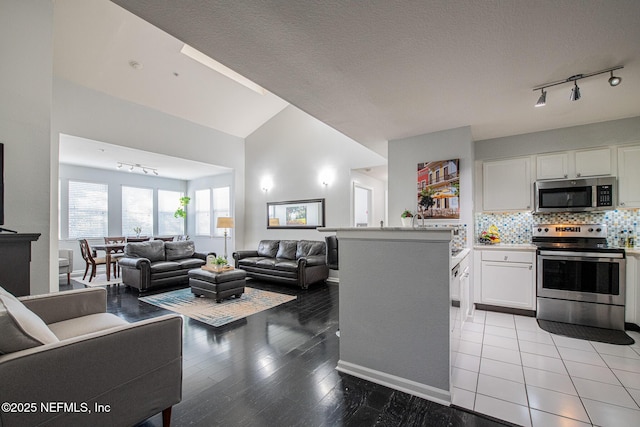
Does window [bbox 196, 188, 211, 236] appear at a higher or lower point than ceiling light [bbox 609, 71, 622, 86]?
lower

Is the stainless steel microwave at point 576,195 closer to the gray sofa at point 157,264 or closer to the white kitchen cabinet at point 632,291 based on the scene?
the white kitchen cabinet at point 632,291

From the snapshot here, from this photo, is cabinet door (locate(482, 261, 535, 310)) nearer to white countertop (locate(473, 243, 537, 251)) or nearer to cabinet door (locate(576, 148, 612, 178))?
white countertop (locate(473, 243, 537, 251))

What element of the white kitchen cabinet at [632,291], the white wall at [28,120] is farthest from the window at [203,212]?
the white kitchen cabinet at [632,291]

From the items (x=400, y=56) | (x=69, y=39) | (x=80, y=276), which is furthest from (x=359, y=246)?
(x=80, y=276)

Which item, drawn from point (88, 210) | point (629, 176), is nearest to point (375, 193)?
point (629, 176)

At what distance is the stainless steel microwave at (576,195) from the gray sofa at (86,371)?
14.8 ft

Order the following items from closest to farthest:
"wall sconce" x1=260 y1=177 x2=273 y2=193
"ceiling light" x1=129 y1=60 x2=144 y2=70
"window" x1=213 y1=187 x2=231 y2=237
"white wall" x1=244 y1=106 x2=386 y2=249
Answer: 1. "ceiling light" x1=129 y1=60 x2=144 y2=70
2. "white wall" x1=244 y1=106 x2=386 y2=249
3. "wall sconce" x1=260 y1=177 x2=273 y2=193
4. "window" x1=213 y1=187 x2=231 y2=237

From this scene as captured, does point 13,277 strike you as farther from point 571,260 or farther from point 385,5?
point 571,260

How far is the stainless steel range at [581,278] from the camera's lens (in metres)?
3.14

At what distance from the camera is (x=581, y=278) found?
10.8ft

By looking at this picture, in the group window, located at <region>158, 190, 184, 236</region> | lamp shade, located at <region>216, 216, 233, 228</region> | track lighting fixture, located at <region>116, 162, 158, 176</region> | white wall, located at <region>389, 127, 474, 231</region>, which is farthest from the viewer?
window, located at <region>158, 190, 184, 236</region>

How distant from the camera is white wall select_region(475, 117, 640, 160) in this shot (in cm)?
336

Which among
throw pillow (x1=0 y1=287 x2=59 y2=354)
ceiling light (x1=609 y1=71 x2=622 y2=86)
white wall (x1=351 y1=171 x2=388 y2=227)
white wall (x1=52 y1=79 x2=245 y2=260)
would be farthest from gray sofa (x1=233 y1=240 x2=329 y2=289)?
ceiling light (x1=609 y1=71 x2=622 y2=86)

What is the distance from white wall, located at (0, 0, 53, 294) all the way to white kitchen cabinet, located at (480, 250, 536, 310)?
17.4 ft
